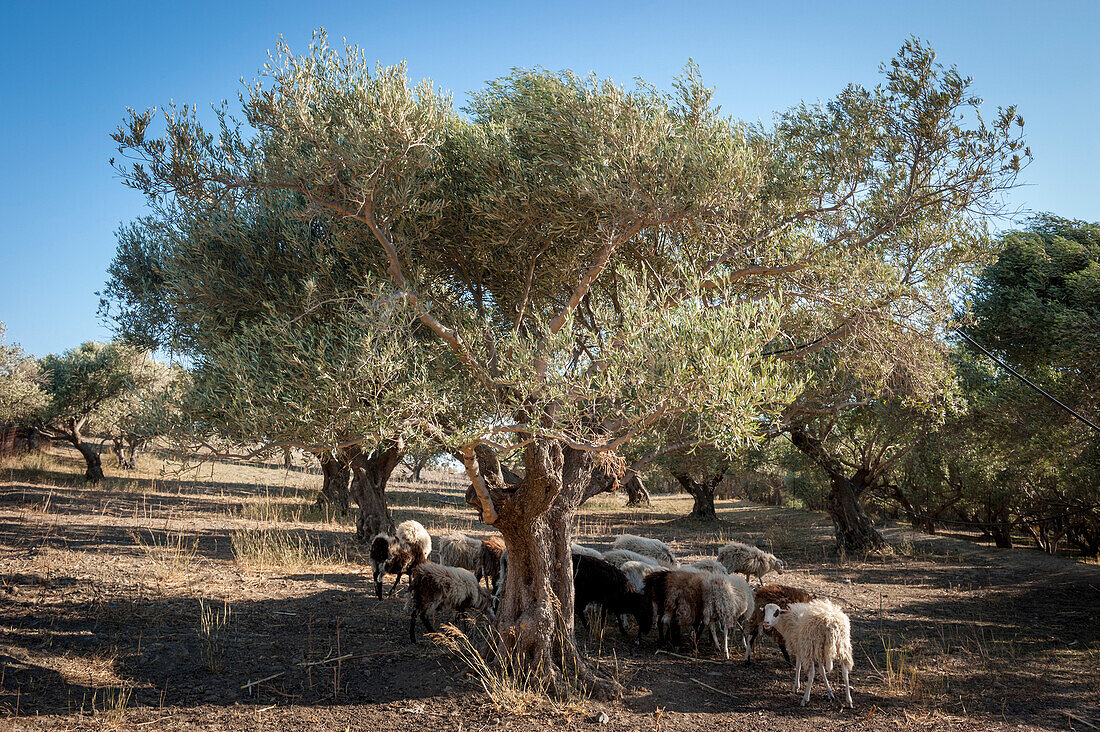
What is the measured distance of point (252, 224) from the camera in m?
8.59

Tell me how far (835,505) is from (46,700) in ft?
62.0

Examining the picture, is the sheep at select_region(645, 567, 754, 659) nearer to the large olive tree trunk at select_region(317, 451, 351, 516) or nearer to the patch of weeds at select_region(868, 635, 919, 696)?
the patch of weeds at select_region(868, 635, 919, 696)

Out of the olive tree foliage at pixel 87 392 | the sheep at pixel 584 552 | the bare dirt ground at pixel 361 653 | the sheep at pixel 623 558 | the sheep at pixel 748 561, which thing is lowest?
the bare dirt ground at pixel 361 653

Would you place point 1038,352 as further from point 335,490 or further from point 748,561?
point 335,490

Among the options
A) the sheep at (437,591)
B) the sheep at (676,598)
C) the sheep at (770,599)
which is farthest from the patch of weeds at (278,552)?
the sheep at (770,599)

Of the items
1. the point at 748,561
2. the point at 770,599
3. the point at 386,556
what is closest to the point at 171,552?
the point at 386,556

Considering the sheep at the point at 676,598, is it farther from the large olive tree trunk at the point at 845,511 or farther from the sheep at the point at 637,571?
the large olive tree trunk at the point at 845,511

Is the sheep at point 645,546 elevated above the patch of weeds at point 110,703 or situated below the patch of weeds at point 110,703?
above

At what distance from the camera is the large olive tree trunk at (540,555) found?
24.9 ft

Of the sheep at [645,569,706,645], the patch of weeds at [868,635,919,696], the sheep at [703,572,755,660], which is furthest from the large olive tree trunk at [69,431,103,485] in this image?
the patch of weeds at [868,635,919,696]

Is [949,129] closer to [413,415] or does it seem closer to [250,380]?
[413,415]

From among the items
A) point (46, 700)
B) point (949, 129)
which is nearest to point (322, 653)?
point (46, 700)

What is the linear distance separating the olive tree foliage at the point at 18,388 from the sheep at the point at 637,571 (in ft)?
82.0

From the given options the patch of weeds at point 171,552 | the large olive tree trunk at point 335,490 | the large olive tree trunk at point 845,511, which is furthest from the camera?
the large olive tree trunk at point 335,490
